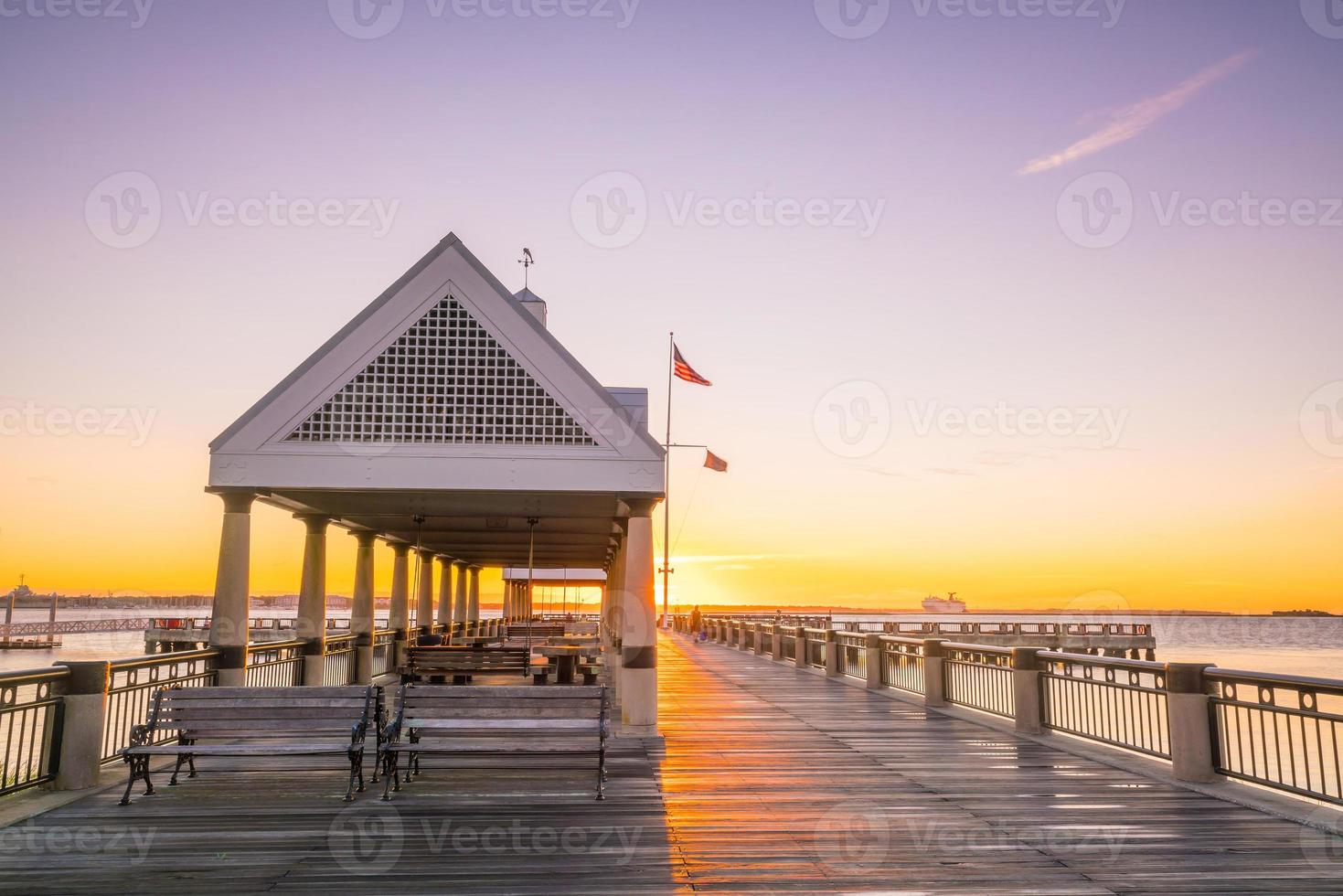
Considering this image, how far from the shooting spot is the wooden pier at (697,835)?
627cm

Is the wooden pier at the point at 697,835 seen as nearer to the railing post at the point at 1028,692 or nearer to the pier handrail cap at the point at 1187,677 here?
the pier handrail cap at the point at 1187,677

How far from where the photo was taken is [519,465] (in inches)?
501

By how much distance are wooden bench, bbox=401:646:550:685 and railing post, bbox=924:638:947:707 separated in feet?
23.3

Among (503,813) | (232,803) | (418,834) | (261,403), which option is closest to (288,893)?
(418,834)

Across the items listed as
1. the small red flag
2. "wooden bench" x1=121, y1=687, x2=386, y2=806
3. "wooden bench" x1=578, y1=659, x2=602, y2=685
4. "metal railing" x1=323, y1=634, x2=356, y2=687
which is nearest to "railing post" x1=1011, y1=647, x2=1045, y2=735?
"wooden bench" x1=578, y1=659, x2=602, y2=685

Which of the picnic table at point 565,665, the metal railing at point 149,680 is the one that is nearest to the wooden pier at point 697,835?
the metal railing at point 149,680

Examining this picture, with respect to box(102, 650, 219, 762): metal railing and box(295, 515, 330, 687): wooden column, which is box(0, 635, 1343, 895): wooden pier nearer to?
box(102, 650, 219, 762): metal railing

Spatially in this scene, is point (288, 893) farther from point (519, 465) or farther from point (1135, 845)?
point (519, 465)

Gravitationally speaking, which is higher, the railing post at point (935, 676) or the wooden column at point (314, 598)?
the wooden column at point (314, 598)

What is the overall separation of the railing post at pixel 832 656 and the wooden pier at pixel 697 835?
13.3 meters

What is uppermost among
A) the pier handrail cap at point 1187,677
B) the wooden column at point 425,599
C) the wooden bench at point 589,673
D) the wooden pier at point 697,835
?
the wooden column at point 425,599

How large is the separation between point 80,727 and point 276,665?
6371 millimetres

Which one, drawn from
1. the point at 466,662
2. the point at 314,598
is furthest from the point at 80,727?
the point at 314,598

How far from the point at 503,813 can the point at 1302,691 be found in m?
7.39
